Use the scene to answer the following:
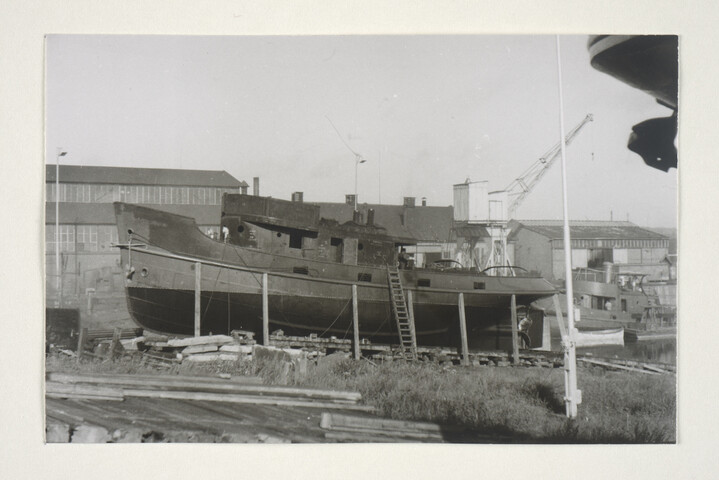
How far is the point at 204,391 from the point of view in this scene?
4.50 meters

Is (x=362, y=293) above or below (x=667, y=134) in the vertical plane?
below

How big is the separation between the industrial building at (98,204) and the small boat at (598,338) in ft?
14.1

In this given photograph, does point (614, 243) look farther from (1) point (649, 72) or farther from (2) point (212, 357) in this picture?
(2) point (212, 357)

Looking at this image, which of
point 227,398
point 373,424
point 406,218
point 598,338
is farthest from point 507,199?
point 227,398

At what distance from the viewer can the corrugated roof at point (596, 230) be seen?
184 inches

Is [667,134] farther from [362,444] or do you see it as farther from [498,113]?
[362,444]

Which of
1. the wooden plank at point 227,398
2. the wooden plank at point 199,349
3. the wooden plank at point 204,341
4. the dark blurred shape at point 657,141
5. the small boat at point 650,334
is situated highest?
the dark blurred shape at point 657,141

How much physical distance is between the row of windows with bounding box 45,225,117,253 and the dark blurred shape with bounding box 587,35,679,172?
4946 mm

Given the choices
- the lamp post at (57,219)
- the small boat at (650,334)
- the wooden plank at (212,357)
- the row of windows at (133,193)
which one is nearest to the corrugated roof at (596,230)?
the small boat at (650,334)

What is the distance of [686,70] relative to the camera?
4.29 metres

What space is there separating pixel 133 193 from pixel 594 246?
496 cm

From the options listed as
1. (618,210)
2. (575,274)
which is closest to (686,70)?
(618,210)

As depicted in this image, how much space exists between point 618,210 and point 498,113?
1.46 m

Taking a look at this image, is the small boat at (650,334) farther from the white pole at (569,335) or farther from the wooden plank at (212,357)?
the wooden plank at (212,357)
